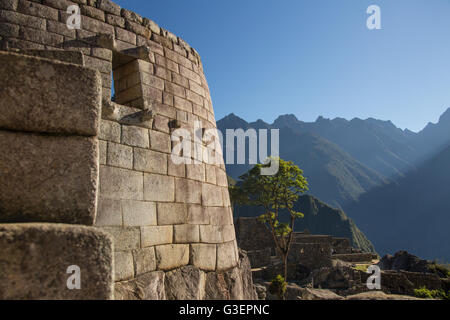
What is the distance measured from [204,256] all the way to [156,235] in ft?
3.10

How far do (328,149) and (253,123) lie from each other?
4530cm

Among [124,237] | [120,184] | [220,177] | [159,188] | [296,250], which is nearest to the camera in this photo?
[124,237]

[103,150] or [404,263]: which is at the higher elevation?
[103,150]

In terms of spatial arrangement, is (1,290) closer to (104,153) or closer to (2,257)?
(2,257)

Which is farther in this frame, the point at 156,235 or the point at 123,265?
the point at 156,235

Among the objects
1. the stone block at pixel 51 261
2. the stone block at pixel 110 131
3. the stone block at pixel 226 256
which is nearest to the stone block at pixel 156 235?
the stone block at pixel 226 256

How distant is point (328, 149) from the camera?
163250mm

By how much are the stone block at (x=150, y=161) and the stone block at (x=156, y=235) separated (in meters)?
0.75

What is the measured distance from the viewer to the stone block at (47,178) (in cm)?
163

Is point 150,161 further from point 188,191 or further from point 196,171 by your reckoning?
point 196,171

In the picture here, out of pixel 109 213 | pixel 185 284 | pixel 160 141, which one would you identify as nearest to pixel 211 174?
pixel 160 141

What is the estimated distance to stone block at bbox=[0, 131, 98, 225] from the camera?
5.34ft

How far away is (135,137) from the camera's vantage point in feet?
13.2
